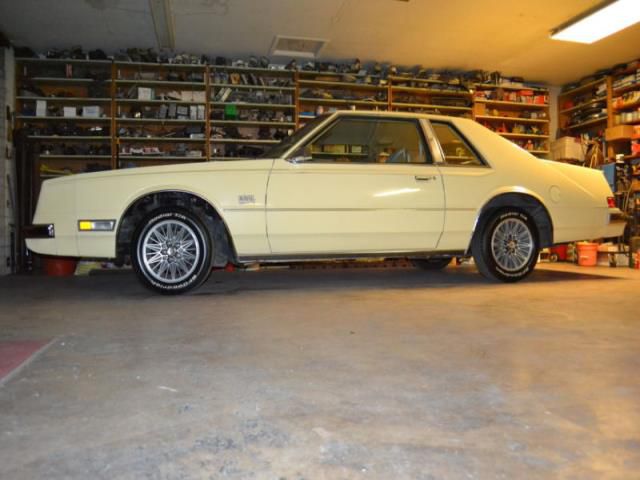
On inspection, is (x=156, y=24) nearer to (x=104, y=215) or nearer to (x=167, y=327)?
(x=104, y=215)

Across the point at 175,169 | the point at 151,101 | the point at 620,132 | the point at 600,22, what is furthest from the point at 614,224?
the point at 151,101

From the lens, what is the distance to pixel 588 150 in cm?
959

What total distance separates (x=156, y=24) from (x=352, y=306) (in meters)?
5.85

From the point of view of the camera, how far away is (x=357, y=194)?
3.99 meters

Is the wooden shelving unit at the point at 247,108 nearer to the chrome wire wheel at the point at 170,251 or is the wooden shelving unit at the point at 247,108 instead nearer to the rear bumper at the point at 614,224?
the chrome wire wheel at the point at 170,251

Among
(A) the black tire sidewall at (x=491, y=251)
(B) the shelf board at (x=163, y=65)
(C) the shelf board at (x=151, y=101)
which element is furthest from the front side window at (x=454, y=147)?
(B) the shelf board at (x=163, y=65)

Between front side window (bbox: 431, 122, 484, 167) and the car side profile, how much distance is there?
0.01 metres

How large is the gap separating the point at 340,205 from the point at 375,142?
85 cm

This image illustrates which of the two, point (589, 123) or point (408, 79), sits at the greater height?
point (408, 79)

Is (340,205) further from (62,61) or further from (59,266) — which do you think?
(62,61)

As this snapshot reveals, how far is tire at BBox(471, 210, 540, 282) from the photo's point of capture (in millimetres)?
4391

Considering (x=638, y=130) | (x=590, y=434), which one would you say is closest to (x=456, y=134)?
Answer: (x=590, y=434)

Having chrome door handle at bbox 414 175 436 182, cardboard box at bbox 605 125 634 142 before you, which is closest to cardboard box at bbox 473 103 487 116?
cardboard box at bbox 605 125 634 142

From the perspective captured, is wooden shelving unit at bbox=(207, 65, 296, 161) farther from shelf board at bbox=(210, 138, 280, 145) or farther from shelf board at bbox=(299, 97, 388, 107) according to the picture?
shelf board at bbox=(299, 97, 388, 107)
